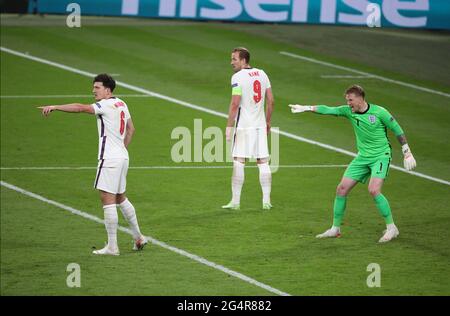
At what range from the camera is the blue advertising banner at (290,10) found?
30.0m

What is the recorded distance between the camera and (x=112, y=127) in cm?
1353

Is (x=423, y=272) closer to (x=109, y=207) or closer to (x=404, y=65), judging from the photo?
(x=109, y=207)

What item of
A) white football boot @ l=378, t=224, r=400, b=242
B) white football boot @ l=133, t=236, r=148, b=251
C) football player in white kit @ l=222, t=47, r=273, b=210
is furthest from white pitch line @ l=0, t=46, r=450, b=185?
white football boot @ l=133, t=236, r=148, b=251

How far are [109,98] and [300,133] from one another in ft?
31.7

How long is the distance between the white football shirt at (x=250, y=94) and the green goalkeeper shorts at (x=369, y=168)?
228 cm

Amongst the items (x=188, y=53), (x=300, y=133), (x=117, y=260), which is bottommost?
(x=117, y=260)

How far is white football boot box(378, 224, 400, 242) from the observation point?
14.6m

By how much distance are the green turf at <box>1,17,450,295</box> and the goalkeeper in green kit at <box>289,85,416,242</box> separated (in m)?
0.41

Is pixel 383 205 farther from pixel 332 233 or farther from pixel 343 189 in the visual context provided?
pixel 332 233

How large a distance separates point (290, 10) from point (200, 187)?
45.4 feet

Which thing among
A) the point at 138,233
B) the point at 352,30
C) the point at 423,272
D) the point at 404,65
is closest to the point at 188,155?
the point at 138,233

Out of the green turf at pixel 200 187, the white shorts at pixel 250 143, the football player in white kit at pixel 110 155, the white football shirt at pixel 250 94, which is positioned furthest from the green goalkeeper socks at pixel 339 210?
the football player in white kit at pixel 110 155

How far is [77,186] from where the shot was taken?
18047 mm

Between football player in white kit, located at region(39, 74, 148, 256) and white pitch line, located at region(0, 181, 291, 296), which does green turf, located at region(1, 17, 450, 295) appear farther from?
football player in white kit, located at region(39, 74, 148, 256)
